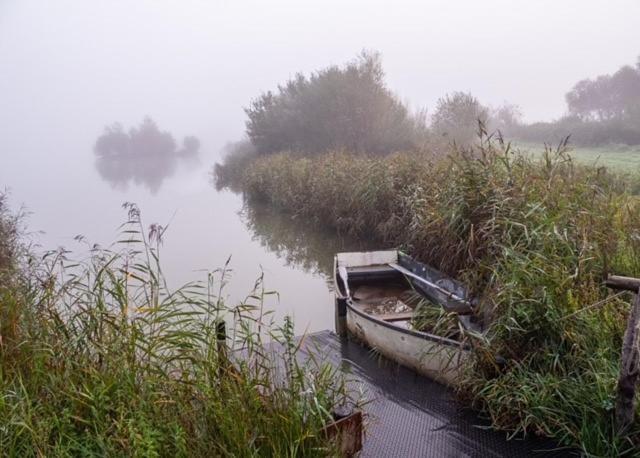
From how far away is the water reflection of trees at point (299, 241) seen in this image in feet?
27.8

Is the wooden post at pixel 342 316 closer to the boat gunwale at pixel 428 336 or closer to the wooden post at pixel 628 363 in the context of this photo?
the boat gunwale at pixel 428 336

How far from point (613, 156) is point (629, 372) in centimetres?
1227

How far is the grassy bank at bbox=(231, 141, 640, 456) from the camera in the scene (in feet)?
8.63

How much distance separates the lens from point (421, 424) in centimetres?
304

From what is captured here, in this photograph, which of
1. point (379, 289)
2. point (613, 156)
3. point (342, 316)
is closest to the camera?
point (342, 316)

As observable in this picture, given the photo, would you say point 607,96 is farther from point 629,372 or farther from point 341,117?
point 629,372

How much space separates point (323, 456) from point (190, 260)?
22.3ft

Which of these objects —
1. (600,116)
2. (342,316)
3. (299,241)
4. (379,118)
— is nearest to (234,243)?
(299,241)

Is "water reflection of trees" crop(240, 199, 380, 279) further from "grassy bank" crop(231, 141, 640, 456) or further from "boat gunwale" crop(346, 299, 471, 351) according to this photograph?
"boat gunwale" crop(346, 299, 471, 351)

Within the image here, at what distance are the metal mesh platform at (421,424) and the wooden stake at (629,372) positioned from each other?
1.37 ft

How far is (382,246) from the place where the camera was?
8.07 metres

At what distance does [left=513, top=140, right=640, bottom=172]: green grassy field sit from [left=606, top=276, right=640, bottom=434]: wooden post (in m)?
7.38

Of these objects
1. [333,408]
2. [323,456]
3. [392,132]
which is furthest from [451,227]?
[392,132]

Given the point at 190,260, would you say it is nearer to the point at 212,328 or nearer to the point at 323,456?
the point at 212,328
